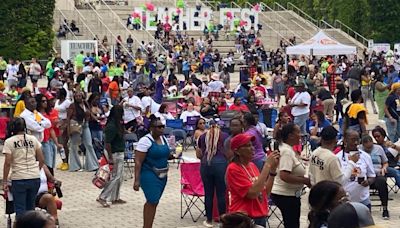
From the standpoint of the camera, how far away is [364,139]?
540 inches

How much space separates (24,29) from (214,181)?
39.1m

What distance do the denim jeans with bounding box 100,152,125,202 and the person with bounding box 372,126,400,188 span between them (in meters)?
3.93

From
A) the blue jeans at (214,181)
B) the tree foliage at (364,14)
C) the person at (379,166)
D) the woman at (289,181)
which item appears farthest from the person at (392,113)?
the tree foliage at (364,14)

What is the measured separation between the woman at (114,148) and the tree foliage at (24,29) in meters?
35.8

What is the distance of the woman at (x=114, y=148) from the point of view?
47.1ft

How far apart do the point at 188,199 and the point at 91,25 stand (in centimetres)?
4422

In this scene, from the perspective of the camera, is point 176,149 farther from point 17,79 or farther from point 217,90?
point 17,79

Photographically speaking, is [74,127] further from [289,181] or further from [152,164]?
[289,181]

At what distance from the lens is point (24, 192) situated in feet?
37.8

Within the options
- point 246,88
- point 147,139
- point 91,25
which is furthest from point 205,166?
point 91,25

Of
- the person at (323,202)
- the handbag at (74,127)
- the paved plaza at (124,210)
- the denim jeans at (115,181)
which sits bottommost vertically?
the paved plaza at (124,210)

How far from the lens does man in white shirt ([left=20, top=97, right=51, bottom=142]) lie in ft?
47.2

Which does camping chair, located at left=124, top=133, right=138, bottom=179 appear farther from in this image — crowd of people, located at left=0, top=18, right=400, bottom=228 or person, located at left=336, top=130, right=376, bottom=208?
person, located at left=336, top=130, right=376, bottom=208

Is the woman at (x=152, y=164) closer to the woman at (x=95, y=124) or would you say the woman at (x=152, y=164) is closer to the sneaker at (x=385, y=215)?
the sneaker at (x=385, y=215)
